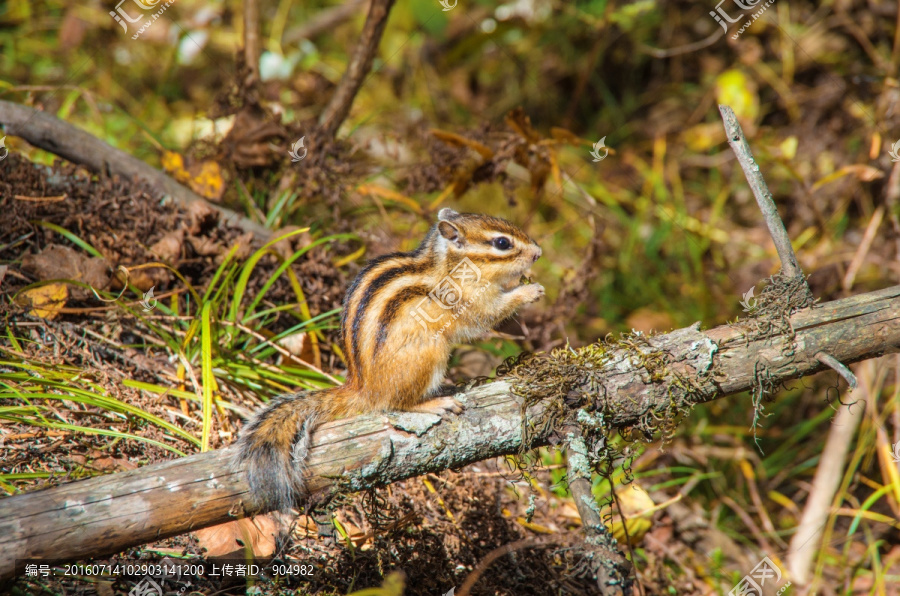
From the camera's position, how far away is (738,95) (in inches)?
231

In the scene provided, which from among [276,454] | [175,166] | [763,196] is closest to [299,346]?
[276,454]

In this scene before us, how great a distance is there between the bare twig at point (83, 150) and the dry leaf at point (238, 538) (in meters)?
1.83

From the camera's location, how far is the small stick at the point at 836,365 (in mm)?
2285

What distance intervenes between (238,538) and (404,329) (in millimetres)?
1121

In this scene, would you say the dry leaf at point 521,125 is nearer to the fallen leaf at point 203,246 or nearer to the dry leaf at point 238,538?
the fallen leaf at point 203,246

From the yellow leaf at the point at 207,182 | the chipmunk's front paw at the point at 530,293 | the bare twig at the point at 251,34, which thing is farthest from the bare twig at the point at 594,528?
the bare twig at the point at 251,34

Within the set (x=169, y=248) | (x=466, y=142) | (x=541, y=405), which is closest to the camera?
(x=541, y=405)

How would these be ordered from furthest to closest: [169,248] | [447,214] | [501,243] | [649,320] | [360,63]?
[649,320]
[360,63]
[447,214]
[169,248]
[501,243]

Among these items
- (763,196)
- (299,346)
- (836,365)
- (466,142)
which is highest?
(466,142)

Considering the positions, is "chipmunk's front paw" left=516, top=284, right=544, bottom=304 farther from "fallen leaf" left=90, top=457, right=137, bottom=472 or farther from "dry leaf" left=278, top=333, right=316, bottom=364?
"fallen leaf" left=90, top=457, right=137, bottom=472

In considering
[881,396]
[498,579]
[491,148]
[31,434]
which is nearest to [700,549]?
[498,579]

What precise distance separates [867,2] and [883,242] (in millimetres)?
2494

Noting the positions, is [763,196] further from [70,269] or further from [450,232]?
[70,269]

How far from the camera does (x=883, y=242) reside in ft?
17.4
